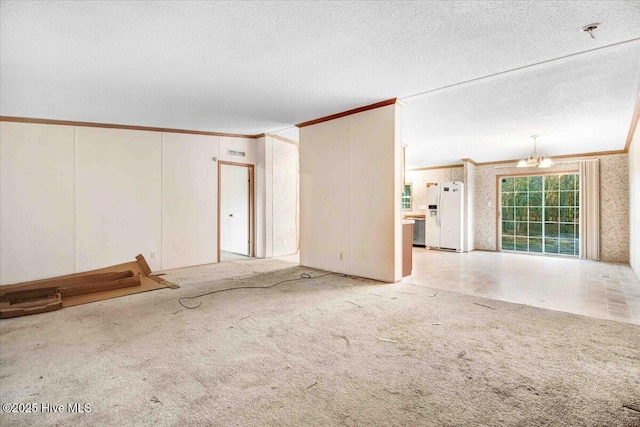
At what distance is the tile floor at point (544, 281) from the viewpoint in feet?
12.4

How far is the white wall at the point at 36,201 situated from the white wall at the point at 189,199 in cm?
143

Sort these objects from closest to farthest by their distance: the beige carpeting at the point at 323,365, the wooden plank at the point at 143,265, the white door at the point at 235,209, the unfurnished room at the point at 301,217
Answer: the beige carpeting at the point at 323,365, the unfurnished room at the point at 301,217, the wooden plank at the point at 143,265, the white door at the point at 235,209

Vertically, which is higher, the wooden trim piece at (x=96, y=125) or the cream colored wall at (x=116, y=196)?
the wooden trim piece at (x=96, y=125)

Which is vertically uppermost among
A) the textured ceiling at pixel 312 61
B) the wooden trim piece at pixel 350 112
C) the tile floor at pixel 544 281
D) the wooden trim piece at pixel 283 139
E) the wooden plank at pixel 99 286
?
the wooden trim piece at pixel 283 139

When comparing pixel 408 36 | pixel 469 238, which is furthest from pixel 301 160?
pixel 469 238

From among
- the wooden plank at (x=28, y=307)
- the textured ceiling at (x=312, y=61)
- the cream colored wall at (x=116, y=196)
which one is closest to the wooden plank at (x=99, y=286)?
the wooden plank at (x=28, y=307)

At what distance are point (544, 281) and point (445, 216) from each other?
4.01 m

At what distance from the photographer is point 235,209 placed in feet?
25.7

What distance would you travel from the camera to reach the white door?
7.42 m

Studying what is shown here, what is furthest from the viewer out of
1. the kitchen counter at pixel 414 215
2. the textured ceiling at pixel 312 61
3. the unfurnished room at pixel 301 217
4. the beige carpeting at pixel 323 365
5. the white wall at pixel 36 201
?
the kitchen counter at pixel 414 215

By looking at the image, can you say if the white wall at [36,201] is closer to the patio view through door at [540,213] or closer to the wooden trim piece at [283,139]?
the wooden trim piece at [283,139]

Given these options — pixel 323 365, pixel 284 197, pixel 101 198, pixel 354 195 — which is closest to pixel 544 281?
pixel 354 195

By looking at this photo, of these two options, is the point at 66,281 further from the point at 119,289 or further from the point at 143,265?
the point at 143,265

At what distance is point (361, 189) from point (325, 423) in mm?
3774
